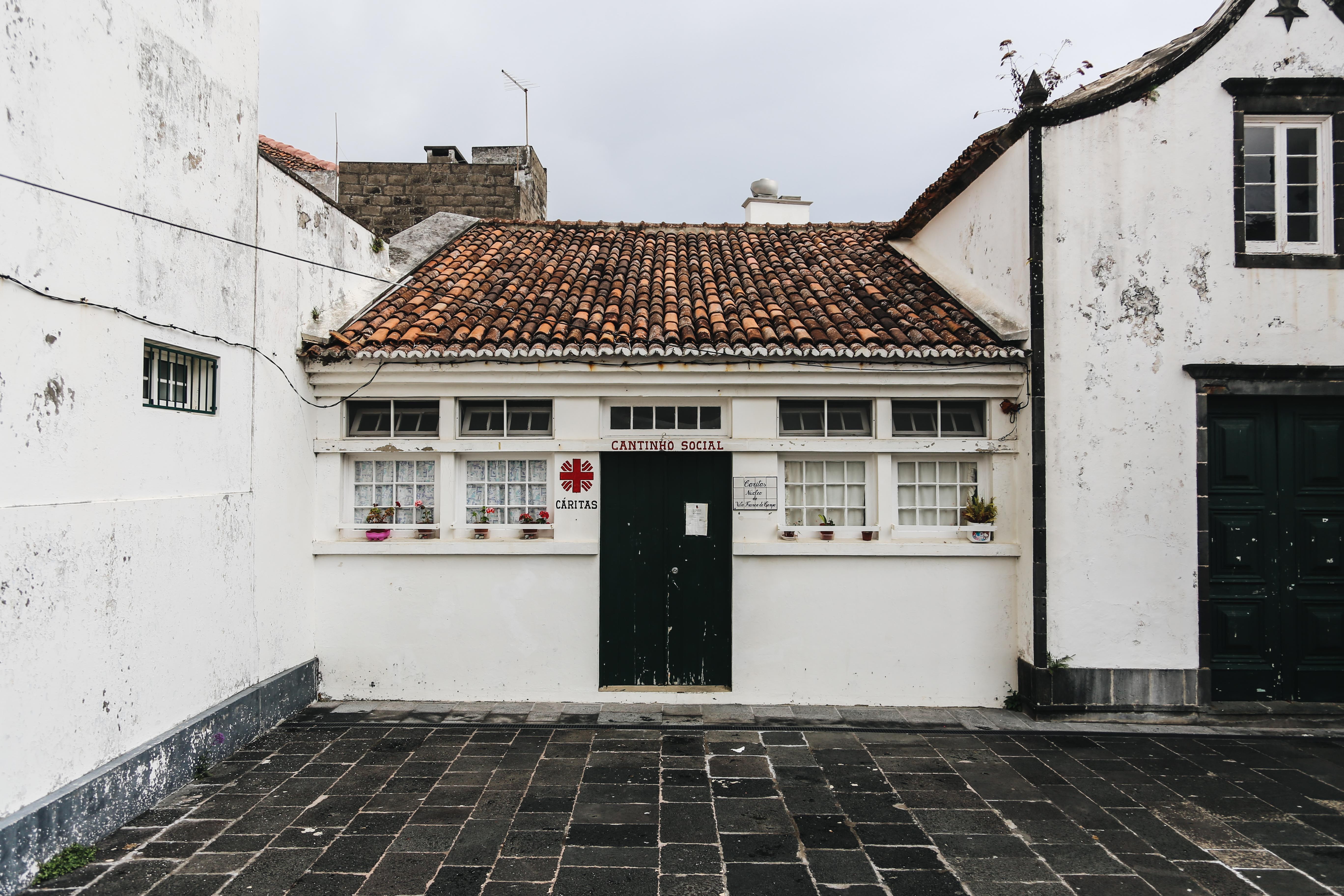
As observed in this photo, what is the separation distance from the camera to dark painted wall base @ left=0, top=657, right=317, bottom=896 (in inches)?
181

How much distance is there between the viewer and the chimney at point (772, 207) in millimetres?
14898

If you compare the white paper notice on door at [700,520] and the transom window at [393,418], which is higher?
the transom window at [393,418]

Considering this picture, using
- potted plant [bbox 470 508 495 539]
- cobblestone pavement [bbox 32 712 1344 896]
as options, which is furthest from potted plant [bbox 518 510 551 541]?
cobblestone pavement [bbox 32 712 1344 896]

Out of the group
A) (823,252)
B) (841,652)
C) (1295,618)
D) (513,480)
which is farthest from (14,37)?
(1295,618)

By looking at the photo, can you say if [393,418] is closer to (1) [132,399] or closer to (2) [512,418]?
(2) [512,418]

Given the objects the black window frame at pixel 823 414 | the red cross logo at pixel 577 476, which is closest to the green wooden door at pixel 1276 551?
the black window frame at pixel 823 414

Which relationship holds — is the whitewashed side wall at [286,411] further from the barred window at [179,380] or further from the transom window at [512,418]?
the transom window at [512,418]

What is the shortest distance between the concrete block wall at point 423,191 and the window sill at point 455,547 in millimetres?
8514

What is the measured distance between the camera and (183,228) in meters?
6.25

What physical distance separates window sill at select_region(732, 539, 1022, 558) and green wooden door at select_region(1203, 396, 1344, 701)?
6.67 feet

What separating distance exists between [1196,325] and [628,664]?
6582 millimetres

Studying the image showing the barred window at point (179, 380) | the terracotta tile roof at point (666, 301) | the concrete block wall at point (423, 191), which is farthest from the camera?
the concrete block wall at point (423, 191)

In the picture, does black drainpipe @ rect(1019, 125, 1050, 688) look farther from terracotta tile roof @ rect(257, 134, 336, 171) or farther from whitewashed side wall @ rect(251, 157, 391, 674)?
terracotta tile roof @ rect(257, 134, 336, 171)

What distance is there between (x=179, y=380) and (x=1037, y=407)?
7.67m
